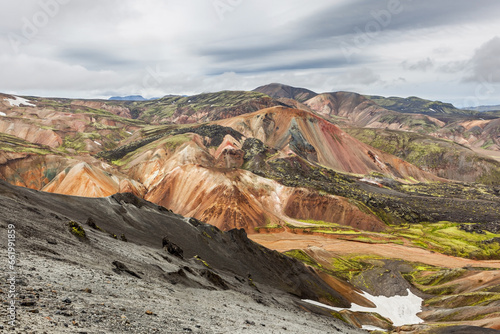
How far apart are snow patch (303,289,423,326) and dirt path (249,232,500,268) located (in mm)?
23669

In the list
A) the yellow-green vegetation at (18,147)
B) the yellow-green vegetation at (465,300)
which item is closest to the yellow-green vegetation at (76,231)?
the yellow-green vegetation at (465,300)

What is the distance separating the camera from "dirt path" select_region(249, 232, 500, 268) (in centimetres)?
8838

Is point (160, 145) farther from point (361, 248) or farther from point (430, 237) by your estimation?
point (430, 237)

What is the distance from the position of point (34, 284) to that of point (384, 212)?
12578 centimetres

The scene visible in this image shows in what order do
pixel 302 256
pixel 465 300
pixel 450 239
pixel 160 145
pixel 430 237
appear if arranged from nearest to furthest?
pixel 465 300
pixel 302 256
pixel 450 239
pixel 430 237
pixel 160 145

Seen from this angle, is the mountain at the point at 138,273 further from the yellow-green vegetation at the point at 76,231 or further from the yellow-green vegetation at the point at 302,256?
the yellow-green vegetation at the point at 302,256

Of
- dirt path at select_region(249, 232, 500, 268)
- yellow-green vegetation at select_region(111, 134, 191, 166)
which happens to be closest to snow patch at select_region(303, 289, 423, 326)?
dirt path at select_region(249, 232, 500, 268)

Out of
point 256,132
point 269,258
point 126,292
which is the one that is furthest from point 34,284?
point 256,132

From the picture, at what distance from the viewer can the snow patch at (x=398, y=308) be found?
58928mm

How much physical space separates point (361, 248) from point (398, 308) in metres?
32.3

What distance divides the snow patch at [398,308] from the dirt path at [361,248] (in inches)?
932

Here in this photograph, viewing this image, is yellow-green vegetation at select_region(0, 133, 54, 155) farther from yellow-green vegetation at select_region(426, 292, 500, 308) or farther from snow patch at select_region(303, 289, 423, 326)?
yellow-green vegetation at select_region(426, 292, 500, 308)

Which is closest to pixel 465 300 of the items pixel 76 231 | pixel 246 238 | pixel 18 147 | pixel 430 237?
pixel 246 238

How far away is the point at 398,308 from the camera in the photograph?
209 feet
